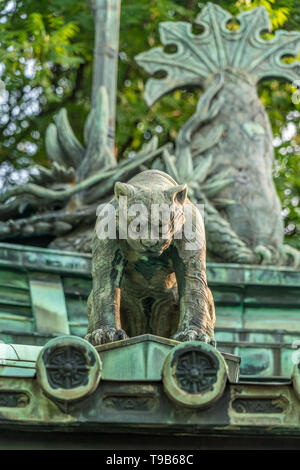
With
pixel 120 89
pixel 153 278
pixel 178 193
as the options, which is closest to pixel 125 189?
pixel 178 193

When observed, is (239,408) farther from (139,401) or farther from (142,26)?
(142,26)

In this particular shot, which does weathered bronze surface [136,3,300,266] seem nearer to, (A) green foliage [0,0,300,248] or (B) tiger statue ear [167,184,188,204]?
(A) green foliage [0,0,300,248]

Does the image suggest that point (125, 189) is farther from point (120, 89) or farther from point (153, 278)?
point (120, 89)

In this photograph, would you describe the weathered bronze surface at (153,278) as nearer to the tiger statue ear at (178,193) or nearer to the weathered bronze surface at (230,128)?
the tiger statue ear at (178,193)

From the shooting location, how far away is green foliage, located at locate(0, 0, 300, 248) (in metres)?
21.7

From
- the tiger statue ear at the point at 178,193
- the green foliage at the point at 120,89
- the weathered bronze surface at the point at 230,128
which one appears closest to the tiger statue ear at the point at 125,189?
the tiger statue ear at the point at 178,193

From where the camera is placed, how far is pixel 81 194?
1658 cm

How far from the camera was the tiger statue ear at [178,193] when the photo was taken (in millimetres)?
9727

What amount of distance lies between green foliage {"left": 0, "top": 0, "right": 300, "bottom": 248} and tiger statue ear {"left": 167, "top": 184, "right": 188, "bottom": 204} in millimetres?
11487

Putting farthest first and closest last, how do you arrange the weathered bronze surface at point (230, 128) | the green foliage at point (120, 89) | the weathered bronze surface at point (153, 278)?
the green foliage at point (120, 89) → the weathered bronze surface at point (230, 128) → the weathered bronze surface at point (153, 278)

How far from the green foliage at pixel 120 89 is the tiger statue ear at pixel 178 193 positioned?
1149 centimetres

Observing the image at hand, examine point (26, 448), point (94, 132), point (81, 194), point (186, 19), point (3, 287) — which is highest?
point (186, 19)

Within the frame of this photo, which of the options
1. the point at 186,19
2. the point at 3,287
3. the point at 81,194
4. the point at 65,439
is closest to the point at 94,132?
the point at 81,194

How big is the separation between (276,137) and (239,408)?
50.9 feet
